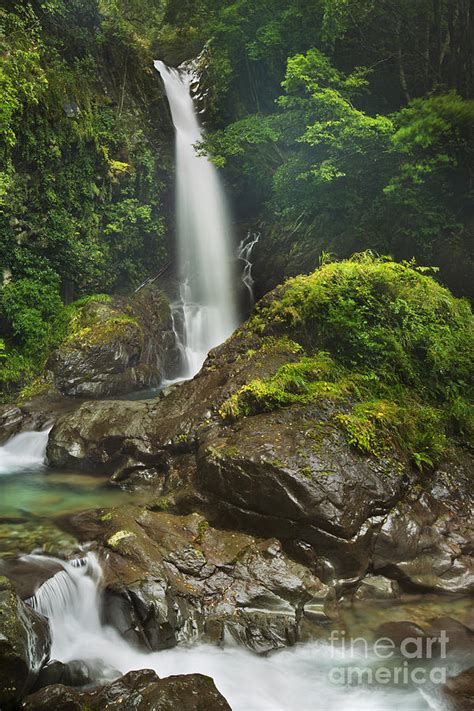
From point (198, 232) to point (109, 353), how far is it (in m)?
8.06

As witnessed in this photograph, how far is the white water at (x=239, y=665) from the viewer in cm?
427

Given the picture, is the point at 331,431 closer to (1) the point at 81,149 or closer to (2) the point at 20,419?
(2) the point at 20,419

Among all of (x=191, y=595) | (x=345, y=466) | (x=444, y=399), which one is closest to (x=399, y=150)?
(x=444, y=399)

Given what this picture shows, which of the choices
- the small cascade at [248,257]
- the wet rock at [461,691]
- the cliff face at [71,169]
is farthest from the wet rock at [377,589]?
the small cascade at [248,257]

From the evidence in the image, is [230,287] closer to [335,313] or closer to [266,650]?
[335,313]

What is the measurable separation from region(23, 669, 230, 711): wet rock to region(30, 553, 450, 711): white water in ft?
2.07

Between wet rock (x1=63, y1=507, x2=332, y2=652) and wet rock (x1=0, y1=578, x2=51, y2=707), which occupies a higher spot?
wet rock (x1=0, y1=578, x2=51, y2=707)

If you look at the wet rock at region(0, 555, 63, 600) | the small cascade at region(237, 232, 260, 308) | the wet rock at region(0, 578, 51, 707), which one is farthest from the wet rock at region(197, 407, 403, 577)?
the small cascade at region(237, 232, 260, 308)

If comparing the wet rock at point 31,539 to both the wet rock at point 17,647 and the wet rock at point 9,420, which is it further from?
the wet rock at point 9,420

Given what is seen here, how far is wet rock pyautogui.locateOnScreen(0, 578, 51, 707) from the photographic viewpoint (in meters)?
3.53

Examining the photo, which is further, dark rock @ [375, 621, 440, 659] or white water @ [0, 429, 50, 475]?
white water @ [0, 429, 50, 475]

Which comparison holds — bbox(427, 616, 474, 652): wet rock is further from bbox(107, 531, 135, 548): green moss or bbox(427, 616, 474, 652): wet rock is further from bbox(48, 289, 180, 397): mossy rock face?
bbox(48, 289, 180, 397): mossy rock face

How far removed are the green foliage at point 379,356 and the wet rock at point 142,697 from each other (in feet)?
12.7

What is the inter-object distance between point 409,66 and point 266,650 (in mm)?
16784
